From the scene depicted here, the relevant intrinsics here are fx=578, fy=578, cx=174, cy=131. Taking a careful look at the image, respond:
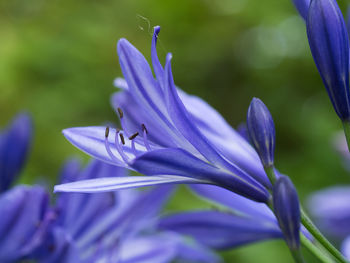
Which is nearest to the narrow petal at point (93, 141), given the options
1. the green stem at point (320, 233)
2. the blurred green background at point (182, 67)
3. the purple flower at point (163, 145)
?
the purple flower at point (163, 145)

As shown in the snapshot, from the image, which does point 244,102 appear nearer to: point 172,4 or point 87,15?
point 172,4

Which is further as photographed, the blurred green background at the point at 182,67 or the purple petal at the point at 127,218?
the blurred green background at the point at 182,67

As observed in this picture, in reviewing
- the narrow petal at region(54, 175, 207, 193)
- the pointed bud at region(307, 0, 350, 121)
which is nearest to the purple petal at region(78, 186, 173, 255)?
the narrow petal at region(54, 175, 207, 193)

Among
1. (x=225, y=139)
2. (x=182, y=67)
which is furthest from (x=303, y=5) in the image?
(x=182, y=67)

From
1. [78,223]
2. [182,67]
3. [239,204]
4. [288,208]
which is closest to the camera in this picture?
[288,208]

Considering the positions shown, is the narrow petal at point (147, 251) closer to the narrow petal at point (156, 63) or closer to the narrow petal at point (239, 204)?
the narrow petal at point (239, 204)

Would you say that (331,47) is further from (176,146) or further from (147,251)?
(147,251)

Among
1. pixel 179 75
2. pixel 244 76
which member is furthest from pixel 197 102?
pixel 244 76
